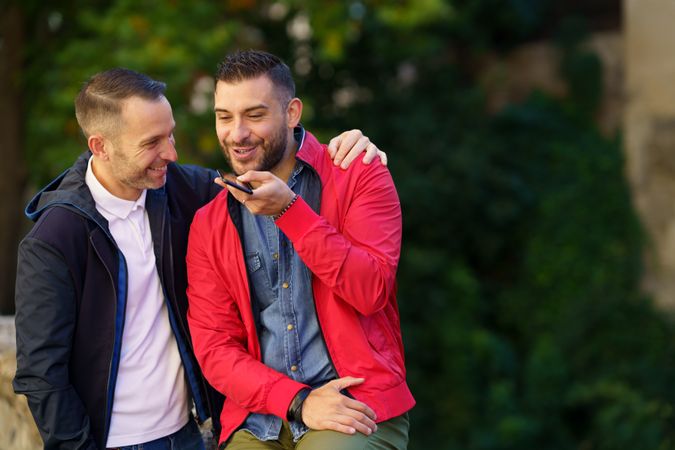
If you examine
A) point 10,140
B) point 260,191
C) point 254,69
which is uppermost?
point 254,69

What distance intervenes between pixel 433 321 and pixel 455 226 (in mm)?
1151

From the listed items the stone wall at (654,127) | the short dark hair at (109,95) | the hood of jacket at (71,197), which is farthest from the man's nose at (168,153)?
the stone wall at (654,127)

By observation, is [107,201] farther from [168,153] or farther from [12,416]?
[12,416]

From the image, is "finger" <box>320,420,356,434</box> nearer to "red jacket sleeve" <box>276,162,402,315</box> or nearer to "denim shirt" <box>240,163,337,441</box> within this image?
"denim shirt" <box>240,163,337,441</box>

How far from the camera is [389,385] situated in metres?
2.81

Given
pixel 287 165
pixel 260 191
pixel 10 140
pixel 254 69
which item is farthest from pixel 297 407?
pixel 10 140

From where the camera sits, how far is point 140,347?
9.64 ft

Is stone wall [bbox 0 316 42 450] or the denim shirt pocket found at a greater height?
the denim shirt pocket

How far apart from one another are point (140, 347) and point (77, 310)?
9.7 inches

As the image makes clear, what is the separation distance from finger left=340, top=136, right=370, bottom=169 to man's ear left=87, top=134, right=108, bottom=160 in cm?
76

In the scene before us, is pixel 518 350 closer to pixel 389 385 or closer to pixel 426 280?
pixel 426 280

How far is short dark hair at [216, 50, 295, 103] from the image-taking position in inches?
113

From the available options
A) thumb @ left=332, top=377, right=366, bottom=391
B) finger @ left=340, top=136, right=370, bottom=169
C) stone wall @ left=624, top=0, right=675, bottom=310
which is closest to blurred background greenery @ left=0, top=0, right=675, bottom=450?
stone wall @ left=624, top=0, right=675, bottom=310

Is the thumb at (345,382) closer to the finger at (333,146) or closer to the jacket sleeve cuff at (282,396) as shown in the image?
the jacket sleeve cuff at (282,396)
